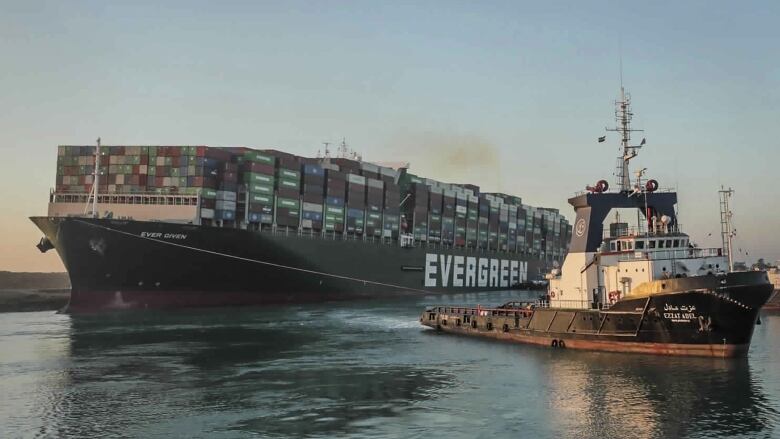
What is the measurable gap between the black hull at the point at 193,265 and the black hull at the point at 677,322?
36466 millimetres

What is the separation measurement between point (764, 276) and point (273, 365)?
2107cm

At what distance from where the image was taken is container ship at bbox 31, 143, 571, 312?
5116 cm

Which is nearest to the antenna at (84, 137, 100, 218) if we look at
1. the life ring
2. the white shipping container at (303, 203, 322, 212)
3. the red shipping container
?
the red shipping container

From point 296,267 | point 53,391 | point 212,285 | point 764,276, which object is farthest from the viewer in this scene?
point 296,267

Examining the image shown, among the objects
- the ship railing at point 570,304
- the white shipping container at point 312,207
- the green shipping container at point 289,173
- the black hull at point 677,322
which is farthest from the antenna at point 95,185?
the black hull at point 677,322

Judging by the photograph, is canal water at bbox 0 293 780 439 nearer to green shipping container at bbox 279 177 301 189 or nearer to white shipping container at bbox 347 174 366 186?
green shipping container at bbox 279 177 301 189

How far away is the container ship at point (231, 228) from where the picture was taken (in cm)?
5116

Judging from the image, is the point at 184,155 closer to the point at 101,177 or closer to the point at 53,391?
the point at 101,177

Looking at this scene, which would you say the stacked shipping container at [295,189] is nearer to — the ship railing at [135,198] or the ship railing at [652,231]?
the ship railing at [135,198]

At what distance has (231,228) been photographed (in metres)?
57.2

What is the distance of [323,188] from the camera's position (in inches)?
2783

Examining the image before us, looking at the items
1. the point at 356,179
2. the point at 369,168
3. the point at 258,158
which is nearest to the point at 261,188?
the point at 258,158

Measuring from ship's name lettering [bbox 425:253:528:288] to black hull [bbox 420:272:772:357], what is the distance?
2213 inches

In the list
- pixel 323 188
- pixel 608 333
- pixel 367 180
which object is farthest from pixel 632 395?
pixel 367 180
